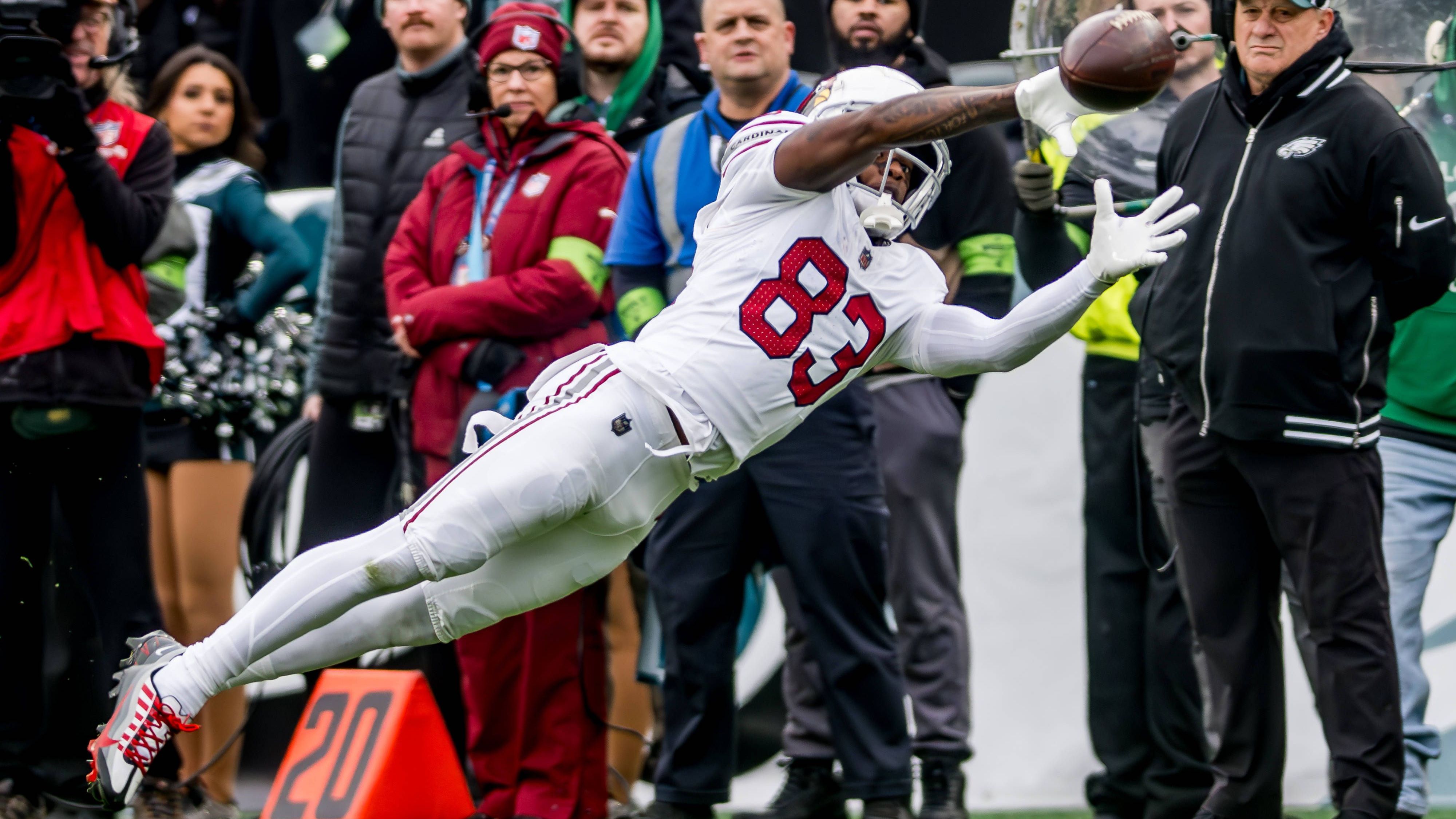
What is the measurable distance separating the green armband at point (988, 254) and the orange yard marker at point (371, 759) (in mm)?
1846

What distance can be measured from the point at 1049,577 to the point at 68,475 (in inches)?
117

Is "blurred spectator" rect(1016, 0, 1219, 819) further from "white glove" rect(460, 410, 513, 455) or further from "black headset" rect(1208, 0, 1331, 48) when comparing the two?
"white glove" rect(460, 410, 513, 455)

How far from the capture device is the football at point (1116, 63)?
126 inches

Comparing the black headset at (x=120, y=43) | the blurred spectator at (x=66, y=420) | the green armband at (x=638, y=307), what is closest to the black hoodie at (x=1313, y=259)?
the green armband at (x=638, y=307)

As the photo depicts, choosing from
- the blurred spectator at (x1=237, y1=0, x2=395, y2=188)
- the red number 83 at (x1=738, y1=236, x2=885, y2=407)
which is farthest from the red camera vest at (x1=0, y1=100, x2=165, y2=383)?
the red number 83 at (x1=738, y1=236, x2=885, y2=407)

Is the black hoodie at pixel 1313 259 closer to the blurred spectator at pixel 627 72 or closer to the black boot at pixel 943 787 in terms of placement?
the black boot at pixel 943 787

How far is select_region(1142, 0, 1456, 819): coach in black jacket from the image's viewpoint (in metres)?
3.96

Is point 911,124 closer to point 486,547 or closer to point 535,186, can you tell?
point 486,547

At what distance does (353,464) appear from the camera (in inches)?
209

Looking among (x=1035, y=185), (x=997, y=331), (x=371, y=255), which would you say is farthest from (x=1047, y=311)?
(x=371, y=255)

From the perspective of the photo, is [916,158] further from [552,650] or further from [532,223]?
[552,650]

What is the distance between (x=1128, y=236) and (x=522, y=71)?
213 centimetres

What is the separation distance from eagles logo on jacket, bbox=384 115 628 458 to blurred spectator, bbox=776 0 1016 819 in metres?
0.79

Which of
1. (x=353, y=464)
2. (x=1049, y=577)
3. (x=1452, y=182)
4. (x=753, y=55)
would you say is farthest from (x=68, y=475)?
(x=1452, y=182)
